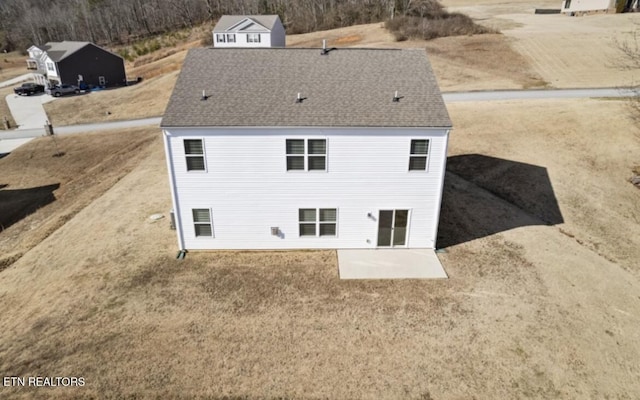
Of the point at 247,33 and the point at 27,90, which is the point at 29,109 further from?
the point at 247,33

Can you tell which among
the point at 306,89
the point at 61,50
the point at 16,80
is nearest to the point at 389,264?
the point at 306,89

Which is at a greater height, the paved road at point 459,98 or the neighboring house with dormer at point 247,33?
the neighboring house with dormer at point 247,33

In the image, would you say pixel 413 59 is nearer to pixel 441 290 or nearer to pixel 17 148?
pixel 441 290

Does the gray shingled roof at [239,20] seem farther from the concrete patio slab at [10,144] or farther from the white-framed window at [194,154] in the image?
the white-framed window at [194,154]

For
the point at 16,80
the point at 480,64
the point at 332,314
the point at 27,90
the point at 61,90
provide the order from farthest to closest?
the point at 16,80 → the point at 27,90 → the point at 61,90 → the point at 480,64 → the point at 332,314

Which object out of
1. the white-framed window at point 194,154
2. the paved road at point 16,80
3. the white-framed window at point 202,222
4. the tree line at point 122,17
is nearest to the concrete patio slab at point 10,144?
the white-framed window at point 202,222

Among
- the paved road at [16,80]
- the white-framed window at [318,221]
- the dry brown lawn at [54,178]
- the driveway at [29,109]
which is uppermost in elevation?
the white-framed window at [318,221]

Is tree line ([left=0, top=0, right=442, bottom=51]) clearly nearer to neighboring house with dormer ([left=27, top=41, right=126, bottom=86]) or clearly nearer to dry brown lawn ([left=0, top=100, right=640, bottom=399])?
neighboring house with dormer ([left=27, top=41, right=126, bottom=86])

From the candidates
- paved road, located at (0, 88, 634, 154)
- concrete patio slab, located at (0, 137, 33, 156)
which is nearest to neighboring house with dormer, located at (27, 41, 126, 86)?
paved road, located at (0, 88, 634, 154)
